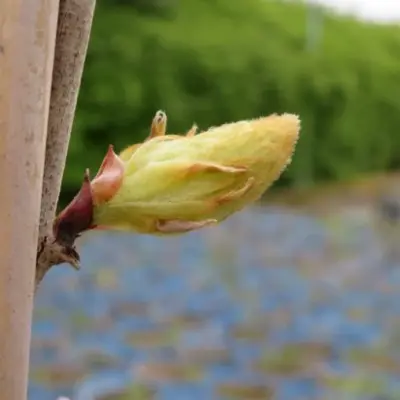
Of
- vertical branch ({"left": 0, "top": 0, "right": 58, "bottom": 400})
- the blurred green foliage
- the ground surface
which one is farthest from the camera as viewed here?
the blurred green foliage

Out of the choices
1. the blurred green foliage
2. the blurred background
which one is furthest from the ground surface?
the blurred green foliage

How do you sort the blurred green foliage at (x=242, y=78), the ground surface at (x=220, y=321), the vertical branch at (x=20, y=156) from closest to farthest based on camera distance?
the vertical branch at (x=20, y=156) < the ground surface at (x=220, y=321) < the blurred green foliage at (x=242, y=78)

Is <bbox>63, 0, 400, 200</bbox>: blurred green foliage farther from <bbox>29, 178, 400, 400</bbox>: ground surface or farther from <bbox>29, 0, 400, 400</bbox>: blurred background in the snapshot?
<bbox>29, 178, 400, 400</bbox>: ground surface

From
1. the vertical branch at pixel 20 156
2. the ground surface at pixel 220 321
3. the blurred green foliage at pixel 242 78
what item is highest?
the blurred green foliage at pixel 242 78

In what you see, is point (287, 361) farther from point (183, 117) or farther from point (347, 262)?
point (183, 117)

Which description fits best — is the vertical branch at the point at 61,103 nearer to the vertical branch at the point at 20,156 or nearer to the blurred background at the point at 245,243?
the vertical branch at the point at 20,156

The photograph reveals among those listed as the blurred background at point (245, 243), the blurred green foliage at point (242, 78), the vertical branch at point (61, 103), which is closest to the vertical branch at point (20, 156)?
the vertical branch at point (61, 103)
